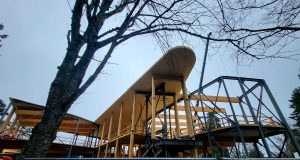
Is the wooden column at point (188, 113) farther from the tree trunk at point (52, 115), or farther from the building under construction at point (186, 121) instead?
the tree trunk at point (52, 115)

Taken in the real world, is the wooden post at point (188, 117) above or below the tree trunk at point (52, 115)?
above

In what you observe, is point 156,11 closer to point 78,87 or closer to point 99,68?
point 99,68

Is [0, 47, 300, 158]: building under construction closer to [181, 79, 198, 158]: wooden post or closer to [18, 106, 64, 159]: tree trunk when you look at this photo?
[181, 79, 198, 158]: wooden post

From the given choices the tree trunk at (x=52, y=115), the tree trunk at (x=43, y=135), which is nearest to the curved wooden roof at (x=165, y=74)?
the tree trunk at (x=52, y=115)

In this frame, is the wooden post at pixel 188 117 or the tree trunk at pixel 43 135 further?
the wooden post at pixel 188 117

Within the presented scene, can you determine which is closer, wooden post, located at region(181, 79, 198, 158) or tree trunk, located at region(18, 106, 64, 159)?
tree trunk, located at region(18, 106, 64, 159)

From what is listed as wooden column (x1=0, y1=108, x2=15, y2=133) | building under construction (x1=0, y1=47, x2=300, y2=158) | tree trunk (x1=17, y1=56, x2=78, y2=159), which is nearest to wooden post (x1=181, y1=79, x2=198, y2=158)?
building under construction (x1=0, y1=47, x2=300, y2=158)

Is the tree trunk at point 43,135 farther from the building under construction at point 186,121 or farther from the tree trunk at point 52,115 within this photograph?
the building under construction at point 186,121

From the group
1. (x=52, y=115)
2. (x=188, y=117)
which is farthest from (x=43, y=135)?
(x=188, y=117)

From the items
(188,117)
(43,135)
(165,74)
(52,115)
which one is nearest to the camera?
(43,135)

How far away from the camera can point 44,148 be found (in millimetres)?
1594

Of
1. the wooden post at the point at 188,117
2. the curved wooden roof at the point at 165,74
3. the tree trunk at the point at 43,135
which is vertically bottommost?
the tree trunk at the point at 43,135

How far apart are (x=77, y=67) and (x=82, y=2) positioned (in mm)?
1068

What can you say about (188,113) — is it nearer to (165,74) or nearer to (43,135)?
(165,74)
